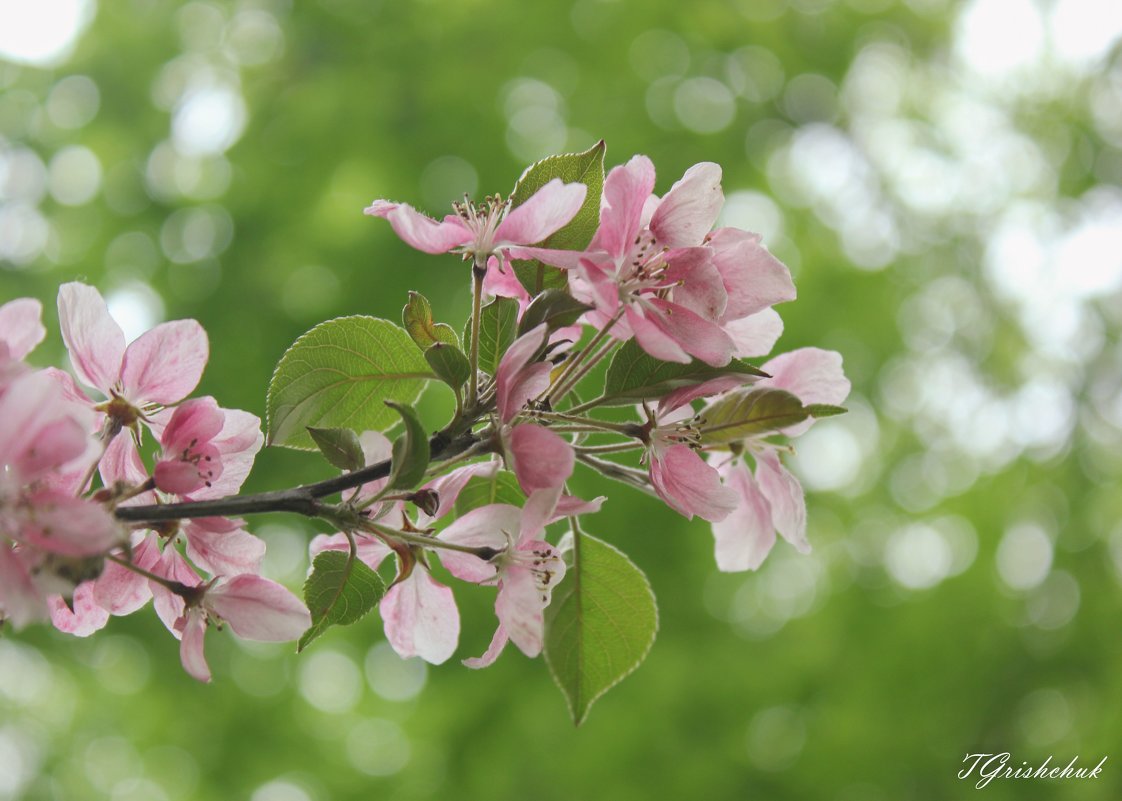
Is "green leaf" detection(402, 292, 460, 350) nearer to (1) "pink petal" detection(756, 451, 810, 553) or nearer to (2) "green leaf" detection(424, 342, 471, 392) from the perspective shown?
(2) "green leaf" detection(424, 342, 471, 392)

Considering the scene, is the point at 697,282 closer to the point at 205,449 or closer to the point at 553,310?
the point at 553,310

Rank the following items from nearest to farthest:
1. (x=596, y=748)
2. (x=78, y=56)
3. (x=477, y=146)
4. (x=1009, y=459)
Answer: (x=596, y=748) → (x=477, y=146) → (x=78, y=56) → (x=1009, y=459)

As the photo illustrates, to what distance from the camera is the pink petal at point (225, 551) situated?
35.6 inches

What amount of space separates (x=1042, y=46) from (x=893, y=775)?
474 centimetres

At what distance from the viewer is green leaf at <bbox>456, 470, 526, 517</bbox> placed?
107 centimetres

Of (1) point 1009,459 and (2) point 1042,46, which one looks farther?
(2) point 1042,46

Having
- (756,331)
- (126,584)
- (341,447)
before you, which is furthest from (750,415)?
(126,584)

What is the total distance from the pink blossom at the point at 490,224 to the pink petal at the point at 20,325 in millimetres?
292

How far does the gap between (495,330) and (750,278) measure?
0.26 metres

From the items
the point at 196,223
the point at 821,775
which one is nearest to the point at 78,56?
the point at 196,223

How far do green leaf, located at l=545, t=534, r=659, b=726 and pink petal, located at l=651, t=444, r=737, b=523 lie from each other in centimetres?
19

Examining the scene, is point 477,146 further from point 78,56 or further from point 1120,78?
point 1120,78

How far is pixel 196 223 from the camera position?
4.60 meters

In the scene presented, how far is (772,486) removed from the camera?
3.71 ft
